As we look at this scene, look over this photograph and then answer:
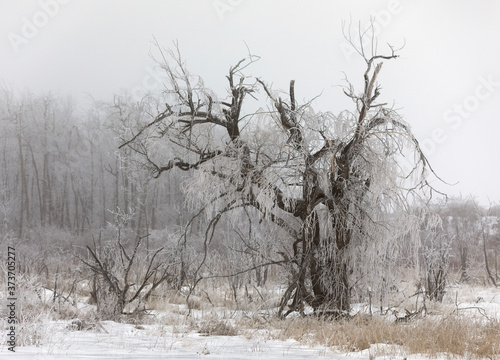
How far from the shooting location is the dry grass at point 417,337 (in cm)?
502

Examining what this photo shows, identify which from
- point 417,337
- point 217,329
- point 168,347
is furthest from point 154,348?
point 417,337

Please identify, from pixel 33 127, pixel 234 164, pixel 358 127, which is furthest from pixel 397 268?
pixel 33 127

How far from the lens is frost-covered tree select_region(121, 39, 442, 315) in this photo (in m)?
7.98

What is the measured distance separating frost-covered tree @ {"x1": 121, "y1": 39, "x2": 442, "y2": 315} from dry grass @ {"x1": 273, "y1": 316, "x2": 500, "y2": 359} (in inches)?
53.3

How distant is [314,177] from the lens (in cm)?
816

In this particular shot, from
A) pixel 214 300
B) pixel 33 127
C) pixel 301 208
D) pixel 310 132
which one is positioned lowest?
pixel 214 300

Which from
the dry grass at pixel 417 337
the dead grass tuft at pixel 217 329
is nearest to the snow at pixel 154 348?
the dead grass tuft at pixel 217 329

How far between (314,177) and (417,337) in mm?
3317

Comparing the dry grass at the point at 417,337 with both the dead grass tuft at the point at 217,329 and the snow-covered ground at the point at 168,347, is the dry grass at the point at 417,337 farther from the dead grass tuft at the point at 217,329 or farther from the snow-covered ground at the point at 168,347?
the dead grass tuft at the point at 217,329

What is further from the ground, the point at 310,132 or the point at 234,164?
the point at 310,132

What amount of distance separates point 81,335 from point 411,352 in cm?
400

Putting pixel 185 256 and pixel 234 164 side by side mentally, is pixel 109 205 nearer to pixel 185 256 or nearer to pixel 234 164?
pixel 185 256

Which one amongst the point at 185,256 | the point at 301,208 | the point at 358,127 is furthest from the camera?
the point at 185,256

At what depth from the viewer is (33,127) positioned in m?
37.5
